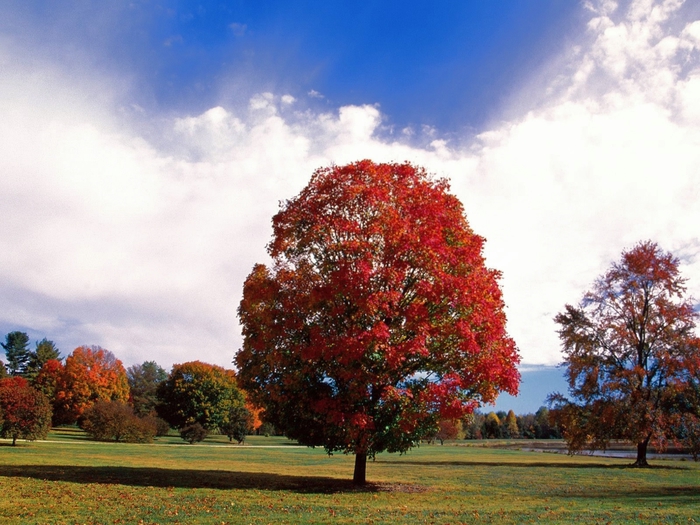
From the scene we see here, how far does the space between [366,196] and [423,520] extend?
11.1 meters

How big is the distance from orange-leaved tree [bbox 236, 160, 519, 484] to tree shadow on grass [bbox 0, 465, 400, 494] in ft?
5.65

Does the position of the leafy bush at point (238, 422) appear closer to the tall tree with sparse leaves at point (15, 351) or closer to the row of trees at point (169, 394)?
the row of trees at point (169, 394)

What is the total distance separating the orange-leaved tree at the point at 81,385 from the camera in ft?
248

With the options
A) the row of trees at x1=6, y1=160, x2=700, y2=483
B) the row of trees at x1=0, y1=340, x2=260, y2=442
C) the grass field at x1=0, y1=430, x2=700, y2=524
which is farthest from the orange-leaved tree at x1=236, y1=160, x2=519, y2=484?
the row of trees at x1=0, y1=340, x2=260, y2=442

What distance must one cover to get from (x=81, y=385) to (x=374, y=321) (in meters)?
71.3

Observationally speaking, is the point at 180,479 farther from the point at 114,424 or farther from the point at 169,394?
the point at 169,394

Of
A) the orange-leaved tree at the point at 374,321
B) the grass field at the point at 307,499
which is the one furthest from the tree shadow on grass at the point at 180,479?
the orange-leaved tree at the point at 374,321

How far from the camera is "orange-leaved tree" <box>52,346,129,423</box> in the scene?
7550 centimetres

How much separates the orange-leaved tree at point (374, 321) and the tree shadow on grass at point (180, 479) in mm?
1722

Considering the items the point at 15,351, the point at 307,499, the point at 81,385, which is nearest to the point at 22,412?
the point at 307,499

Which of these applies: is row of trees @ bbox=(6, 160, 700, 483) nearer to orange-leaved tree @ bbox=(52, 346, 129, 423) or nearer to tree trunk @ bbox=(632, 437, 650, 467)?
tree trunk @ bbox=(632, 437, 650, 467)

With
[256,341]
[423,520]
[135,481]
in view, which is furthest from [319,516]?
[135,481]

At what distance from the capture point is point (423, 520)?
522 inches

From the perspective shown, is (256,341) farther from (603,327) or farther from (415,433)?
(603,327)
